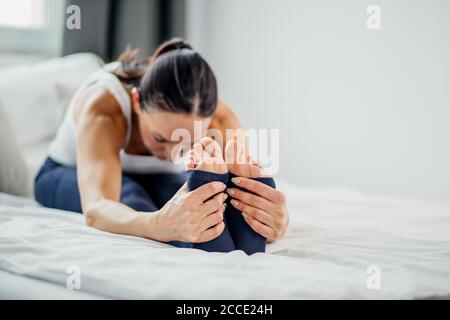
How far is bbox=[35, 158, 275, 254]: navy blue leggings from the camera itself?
0.95 m

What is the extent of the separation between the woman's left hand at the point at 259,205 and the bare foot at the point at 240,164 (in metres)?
0.01

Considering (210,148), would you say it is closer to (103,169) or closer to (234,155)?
(234,155)

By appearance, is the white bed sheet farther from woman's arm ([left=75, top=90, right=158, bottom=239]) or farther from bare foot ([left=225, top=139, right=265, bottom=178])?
bare foot ([left=225, top=139, right=265, bottom=178])

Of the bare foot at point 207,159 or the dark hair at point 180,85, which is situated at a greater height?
the dark hair at point 180,85

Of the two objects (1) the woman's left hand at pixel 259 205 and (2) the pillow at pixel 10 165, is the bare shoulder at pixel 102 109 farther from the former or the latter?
(1) the woman's left hand at pixel 259 205

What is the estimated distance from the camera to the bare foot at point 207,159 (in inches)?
36.4

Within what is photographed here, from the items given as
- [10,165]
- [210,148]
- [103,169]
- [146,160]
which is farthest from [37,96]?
[210,148]

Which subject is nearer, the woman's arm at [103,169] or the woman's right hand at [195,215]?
the woman's right hand at [195,215]

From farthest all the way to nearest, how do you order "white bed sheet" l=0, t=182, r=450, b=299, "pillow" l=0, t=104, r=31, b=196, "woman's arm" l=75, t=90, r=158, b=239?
"pillow" l=0, t=104, r=31, b=196, "woman's arm" l=75, t=90, r=158, b=239, "white bed sheet" l=0, t=182, r=450, b=299

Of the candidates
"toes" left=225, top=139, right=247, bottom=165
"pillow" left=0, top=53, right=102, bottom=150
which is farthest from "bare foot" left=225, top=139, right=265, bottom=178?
"pillow" left=0, top=53, right=102, bottom=150

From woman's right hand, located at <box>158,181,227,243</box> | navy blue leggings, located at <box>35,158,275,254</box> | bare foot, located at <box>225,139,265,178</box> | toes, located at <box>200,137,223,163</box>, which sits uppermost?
toes, located at <box>200,137,223,163</box>

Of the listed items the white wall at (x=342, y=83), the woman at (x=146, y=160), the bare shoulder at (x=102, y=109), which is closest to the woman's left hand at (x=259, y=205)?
the woman at (x=146, y=160)

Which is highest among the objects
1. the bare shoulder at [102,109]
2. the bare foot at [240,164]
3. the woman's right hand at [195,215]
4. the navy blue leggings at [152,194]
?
the bare shoulder at [102,109]
